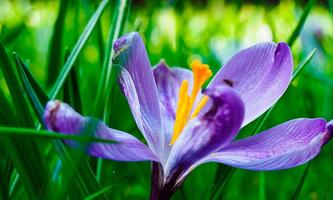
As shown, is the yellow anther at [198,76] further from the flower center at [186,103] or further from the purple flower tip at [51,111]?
the purple flower tip at [51,111]

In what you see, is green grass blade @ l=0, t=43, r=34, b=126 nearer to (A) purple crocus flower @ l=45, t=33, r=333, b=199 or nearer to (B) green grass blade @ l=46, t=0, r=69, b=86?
(A) purple crocus flower @ l=45, t=33, r=333, b=199

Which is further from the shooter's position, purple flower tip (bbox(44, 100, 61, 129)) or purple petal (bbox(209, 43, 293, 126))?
purple petal (bbox(209, 43, 293, 126))

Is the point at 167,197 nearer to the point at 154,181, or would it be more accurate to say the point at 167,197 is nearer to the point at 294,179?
the point at 154,181

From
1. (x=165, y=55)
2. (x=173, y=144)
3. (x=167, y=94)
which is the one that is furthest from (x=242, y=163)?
(x=165, y=55)

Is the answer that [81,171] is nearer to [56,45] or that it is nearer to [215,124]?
[215,124]

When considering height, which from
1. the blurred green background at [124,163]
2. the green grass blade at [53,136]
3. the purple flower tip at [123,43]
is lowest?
the blurred green background at [124,163]

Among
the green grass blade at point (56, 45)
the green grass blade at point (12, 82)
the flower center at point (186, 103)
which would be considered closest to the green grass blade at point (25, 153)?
the green grass blade at point (12, 82)

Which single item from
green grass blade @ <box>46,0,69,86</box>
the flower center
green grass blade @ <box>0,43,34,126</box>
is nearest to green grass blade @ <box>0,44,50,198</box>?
green grass blade @ <box>0,43,34,126</box>
